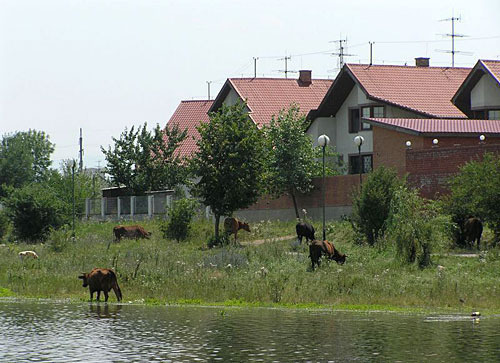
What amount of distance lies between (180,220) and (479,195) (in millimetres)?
16814

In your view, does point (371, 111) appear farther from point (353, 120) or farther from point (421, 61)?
point (421, 61)

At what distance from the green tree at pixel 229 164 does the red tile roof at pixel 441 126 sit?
6545 millimetres

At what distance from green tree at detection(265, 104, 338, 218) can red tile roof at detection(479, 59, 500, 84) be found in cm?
1002

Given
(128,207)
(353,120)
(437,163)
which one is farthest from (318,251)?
(128,207)

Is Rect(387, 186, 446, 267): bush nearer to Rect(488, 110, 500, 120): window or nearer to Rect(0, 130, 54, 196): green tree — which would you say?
Rect(488, 110, 500, 120): window

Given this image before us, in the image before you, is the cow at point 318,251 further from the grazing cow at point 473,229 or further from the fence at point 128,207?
the fence at point 128,207

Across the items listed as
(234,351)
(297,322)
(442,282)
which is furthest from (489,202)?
(234,351)

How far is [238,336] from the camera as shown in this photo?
20.1m

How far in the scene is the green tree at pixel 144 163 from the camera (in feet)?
224

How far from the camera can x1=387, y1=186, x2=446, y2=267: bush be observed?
3105cm

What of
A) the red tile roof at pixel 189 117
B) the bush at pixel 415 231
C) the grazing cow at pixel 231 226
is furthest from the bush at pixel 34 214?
the bush at pixel 415 231

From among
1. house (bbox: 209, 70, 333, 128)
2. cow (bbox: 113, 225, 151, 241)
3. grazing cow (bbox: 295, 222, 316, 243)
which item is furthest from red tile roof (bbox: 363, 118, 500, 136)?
house (bbox: 209, 70, 333, 128)

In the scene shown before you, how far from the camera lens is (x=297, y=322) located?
22.6m

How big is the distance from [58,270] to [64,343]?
51.9ft
